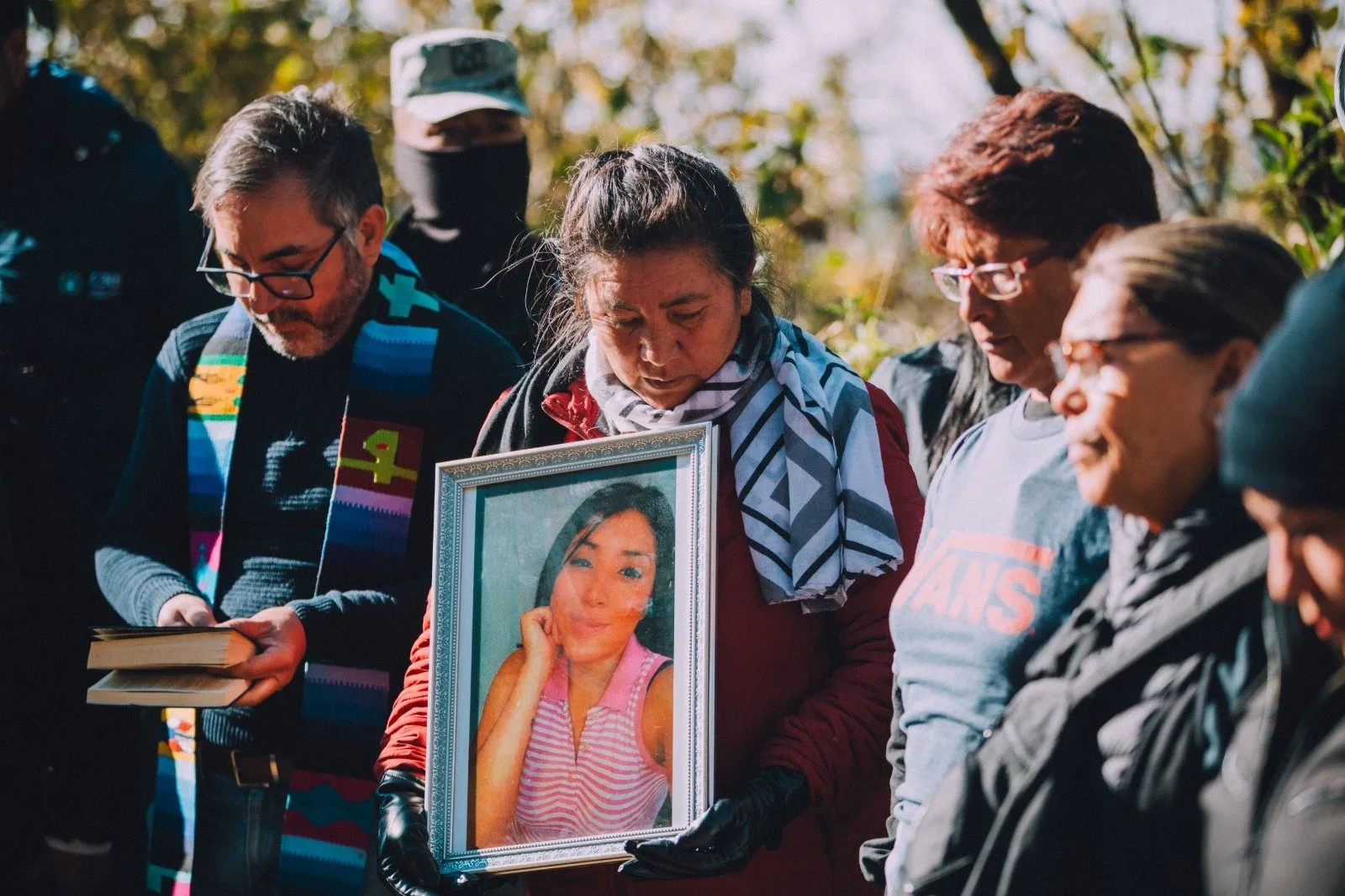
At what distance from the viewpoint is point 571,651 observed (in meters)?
2.50

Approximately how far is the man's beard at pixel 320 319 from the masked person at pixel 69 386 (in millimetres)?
961

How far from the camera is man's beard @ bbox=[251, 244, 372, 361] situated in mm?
3238

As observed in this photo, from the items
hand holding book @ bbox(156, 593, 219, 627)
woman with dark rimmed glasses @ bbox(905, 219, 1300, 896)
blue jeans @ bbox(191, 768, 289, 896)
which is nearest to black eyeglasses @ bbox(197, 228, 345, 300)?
hand holding book @ bbox(156, 593, 219, 627)

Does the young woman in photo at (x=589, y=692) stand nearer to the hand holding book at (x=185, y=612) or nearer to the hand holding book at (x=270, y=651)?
the hand holding book at (x=270, y=651)

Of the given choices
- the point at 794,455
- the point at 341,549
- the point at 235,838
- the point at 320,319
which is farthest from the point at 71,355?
the point at 794,455

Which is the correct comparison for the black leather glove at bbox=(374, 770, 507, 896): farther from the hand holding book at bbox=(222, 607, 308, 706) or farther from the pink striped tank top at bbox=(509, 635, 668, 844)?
the hand holding book at bbox=(222, 607, 308, 706)

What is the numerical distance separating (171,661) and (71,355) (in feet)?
5.20

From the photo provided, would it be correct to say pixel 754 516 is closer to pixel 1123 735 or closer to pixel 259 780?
pixel 1123 735

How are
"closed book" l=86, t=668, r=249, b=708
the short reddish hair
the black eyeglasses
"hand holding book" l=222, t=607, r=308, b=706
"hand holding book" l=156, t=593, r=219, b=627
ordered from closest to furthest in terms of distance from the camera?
the short reddish hair → "closed book" l=86, t=668, r=249, b=708 → "hand holding book" l=222, t=607, r=308, b=706 → "hand holding book" l=156, t=593, r=219, b=627 → the black eyeglasses

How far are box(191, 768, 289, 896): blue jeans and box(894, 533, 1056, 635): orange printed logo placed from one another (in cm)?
174

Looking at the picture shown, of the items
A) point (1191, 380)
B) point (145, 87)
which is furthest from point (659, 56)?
point (1191, 380)

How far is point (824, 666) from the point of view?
2605 mm

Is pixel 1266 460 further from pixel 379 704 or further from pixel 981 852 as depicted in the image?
pixel 379 704

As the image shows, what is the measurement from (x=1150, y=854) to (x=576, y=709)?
1070 mm
